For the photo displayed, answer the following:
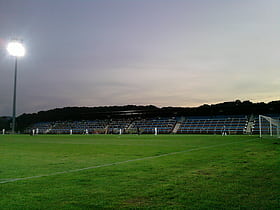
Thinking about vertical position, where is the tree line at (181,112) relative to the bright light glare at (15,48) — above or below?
below

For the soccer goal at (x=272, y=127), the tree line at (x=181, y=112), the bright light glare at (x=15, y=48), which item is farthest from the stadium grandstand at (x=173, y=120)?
the bright light glare at (x=15, y=48)

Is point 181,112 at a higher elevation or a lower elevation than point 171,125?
higher

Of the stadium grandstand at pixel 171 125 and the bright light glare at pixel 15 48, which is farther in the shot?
the stadium grandstand at pixel 171 125

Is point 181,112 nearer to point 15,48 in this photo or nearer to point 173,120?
point 173,120

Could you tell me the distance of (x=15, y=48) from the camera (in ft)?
124

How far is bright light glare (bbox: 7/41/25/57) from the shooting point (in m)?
37.7

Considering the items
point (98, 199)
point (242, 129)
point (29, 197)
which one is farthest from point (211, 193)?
point (242, 129)

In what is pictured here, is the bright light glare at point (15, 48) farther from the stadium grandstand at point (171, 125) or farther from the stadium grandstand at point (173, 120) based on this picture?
the stadium grandstand at point (171, 125)

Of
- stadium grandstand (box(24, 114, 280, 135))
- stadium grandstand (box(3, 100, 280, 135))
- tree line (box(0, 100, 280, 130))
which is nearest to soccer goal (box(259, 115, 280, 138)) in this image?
stadium grandstand (box(3, 100, 280, 135))

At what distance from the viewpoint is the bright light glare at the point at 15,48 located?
37656mm

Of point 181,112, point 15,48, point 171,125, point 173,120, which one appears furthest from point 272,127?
point 15,48

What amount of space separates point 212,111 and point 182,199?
51505 millimetres

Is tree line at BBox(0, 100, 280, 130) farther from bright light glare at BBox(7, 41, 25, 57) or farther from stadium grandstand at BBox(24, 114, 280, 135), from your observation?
bright light glare at BBox(7, 41, 25, 57)

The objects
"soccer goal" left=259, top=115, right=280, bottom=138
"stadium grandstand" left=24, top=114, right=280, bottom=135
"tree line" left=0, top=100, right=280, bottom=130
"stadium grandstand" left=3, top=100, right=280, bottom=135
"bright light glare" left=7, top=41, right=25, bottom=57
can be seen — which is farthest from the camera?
"stadium grandstand" left=24, top=114, right=280, bottom=135
